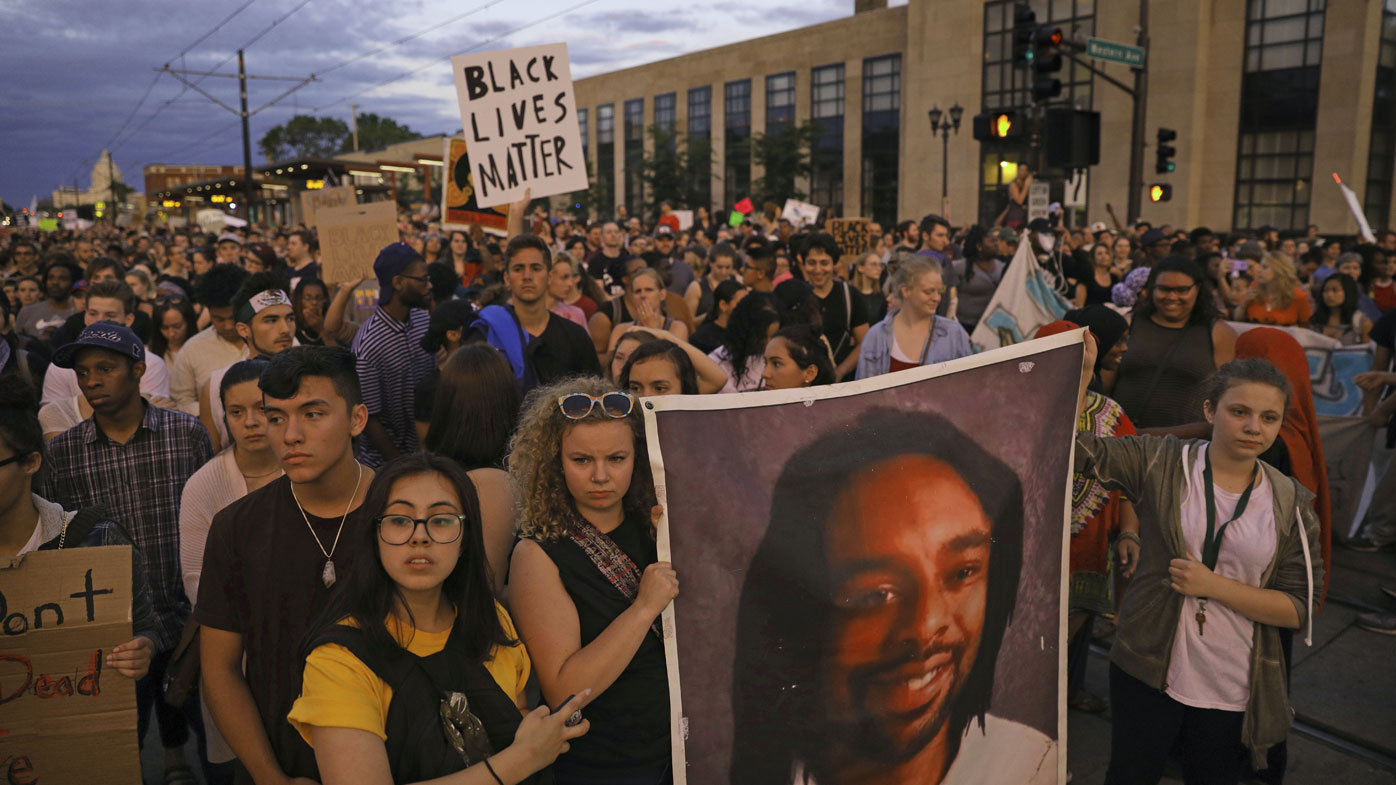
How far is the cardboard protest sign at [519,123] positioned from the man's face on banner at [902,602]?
4981mm

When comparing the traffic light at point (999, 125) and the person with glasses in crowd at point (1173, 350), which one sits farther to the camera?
the traffic light at point (999, 125)

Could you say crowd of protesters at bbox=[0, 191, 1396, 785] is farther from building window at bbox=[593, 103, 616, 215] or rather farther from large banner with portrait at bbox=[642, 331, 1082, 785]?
building window at bbox=[593, 103, 616, 215]

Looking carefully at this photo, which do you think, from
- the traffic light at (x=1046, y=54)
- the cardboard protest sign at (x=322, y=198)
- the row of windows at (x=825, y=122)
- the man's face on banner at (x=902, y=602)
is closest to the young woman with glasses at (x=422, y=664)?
the man's face on banner at (x=902, y=602)

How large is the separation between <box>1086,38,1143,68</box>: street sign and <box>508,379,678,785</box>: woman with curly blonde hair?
1274cm

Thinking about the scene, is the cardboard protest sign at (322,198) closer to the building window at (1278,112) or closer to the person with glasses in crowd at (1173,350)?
the person with glasses in crowd at (1173,350)

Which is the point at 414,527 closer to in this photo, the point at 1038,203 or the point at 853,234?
the point at 853,234

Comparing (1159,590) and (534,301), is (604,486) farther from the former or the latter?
(534,301)

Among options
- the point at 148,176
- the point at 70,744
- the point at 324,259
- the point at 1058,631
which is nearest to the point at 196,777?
the point at 70,744

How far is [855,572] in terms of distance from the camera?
7.71ft

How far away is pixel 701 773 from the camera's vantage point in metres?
2.29

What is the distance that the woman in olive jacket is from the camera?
113 inches

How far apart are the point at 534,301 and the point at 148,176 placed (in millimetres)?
120914

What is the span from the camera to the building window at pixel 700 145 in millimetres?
47969

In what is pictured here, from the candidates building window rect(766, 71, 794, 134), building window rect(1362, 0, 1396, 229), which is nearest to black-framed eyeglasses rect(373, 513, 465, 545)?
building window rect(1362, 0, 1396, 229)
